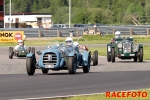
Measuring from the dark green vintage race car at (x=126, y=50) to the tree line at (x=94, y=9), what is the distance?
319 ft

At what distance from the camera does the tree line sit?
429 feet

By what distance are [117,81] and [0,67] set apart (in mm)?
9433

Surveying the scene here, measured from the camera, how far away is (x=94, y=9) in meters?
131

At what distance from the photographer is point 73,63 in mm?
21547

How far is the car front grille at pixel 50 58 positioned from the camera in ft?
70.1

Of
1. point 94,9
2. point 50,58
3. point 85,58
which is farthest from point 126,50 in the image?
point 94,9

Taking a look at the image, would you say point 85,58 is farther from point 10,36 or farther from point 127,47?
point 10,36

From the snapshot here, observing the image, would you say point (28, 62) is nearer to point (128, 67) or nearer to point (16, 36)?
point (128, 67)

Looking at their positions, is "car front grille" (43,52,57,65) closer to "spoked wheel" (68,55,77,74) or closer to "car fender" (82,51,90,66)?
"spoked wheel" (68,55,77,74)

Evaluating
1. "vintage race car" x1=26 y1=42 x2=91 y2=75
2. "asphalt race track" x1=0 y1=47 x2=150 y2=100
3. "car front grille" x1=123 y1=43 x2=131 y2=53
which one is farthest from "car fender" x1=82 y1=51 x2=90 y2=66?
"car front grille" x1=123 y1=43 x2=131 y2=53

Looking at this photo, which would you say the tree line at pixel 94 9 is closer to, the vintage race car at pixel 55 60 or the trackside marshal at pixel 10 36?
the trackside marshal at pixel 10 36

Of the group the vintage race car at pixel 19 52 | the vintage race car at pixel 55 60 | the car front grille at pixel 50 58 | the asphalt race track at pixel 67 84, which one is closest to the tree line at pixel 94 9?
the vintage race car at pixel 19 52

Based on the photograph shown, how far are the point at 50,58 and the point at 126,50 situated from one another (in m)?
9.49

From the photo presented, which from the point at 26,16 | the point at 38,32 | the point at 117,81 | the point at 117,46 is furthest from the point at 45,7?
the point at 117,81
